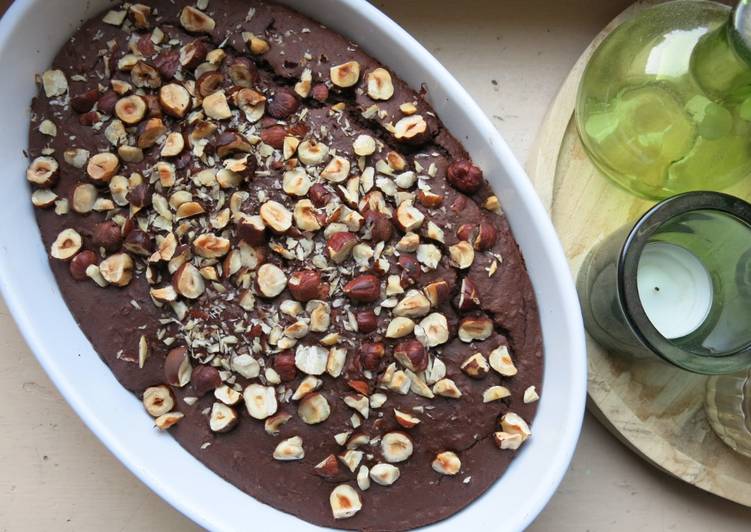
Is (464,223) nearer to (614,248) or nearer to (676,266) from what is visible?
(614,248)

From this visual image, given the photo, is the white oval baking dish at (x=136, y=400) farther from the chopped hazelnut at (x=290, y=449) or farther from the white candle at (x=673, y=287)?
the white candle at (x=673, y=287)

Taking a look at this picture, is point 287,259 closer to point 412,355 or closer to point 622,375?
point 412,355

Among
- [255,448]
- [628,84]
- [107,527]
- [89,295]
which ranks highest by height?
[628,84]

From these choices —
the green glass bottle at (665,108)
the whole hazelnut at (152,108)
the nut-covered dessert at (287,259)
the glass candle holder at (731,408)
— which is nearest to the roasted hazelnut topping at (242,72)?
the nut-covered dessert at (287,259)

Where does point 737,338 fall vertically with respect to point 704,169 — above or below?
below

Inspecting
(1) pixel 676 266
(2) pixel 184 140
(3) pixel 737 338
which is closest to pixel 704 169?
(1) pixel 676 266

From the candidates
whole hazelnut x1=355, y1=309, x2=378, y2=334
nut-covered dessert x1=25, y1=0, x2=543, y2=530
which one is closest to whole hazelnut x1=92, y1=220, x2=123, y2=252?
nut-covered dessert x1=25, y1=0, x2=543, y2=530
